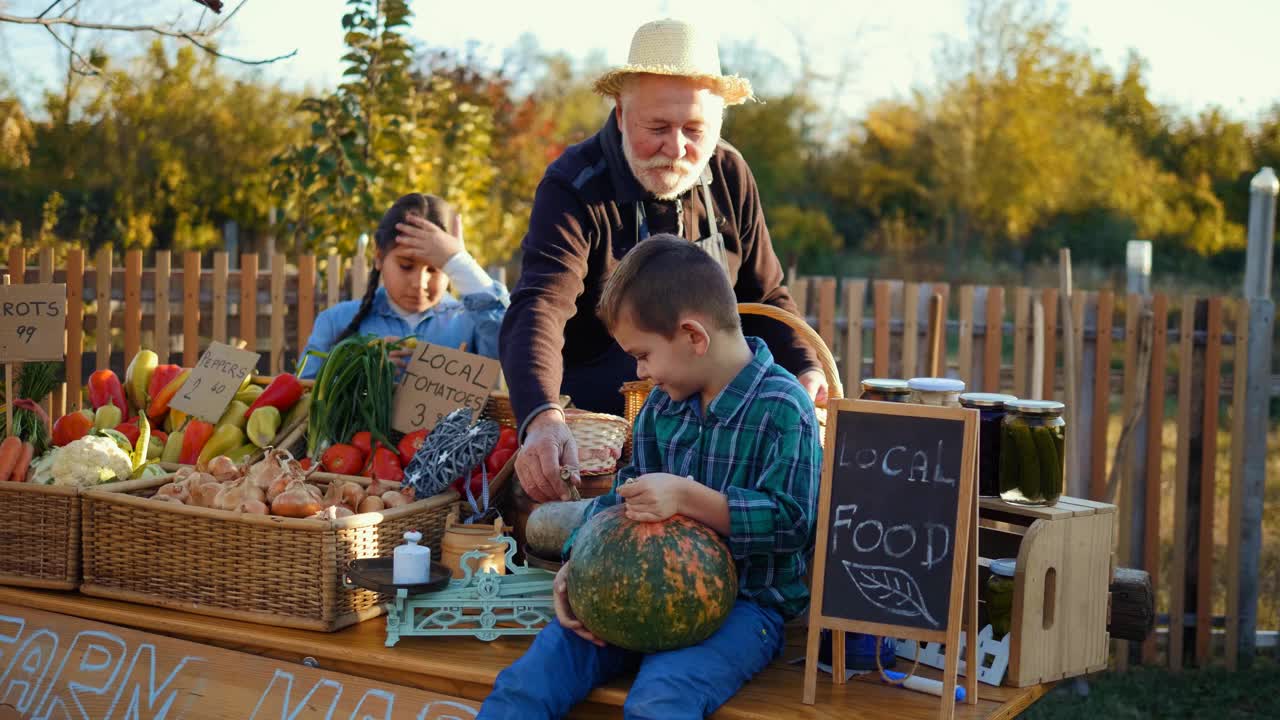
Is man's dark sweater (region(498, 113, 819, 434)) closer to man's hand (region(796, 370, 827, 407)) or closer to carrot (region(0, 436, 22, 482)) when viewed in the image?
man's hand (region(796, 370, 827, 407))

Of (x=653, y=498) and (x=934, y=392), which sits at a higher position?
(x=934, y=392)

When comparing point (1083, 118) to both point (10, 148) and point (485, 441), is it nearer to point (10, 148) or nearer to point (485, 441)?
point (10, 148)

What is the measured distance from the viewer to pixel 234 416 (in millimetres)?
3646

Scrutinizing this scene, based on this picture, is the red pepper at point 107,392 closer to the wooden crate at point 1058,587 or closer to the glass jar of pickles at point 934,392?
the glass jar of pickles at point 934,392

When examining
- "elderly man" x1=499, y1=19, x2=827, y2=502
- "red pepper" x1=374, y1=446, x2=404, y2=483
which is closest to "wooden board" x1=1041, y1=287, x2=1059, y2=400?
"elderly man" x1=499, y1=19, x2=827, y2=502

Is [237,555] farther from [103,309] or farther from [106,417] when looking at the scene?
[103,309]

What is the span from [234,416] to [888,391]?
7.05 feet

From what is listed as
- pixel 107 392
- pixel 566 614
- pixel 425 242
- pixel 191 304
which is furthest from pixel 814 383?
pixel 191 304

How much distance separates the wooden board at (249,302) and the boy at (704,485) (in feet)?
15.3

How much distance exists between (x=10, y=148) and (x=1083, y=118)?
17.5 m

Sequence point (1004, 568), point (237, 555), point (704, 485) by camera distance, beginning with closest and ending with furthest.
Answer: point (704, 485) < point (1004, 568) < point (237, 555)

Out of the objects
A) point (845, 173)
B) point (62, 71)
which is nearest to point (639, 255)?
point (62, 71)

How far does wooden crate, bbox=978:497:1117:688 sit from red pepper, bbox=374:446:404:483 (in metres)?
1.60

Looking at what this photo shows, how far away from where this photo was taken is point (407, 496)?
120 inches
